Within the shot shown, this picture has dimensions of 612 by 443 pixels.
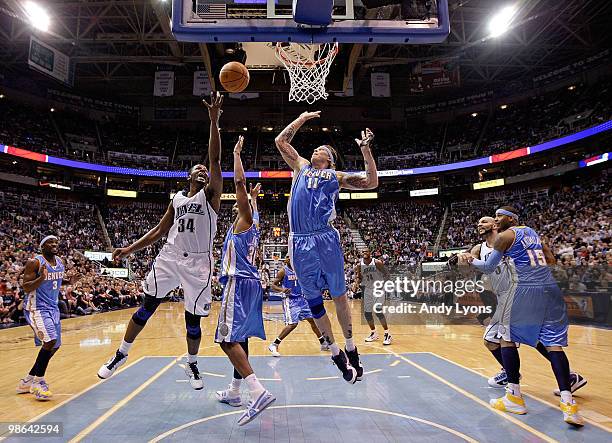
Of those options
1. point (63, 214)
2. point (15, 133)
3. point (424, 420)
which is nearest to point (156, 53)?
point (15, 133)

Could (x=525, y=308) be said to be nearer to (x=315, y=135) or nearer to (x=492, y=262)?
(x=492, y=262)

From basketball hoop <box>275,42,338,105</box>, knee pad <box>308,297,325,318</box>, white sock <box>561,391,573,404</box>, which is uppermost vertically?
basketball hoop <box>275,42,338,105</box>

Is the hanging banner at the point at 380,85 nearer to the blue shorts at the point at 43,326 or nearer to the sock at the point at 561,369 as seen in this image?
the sock at the point at 561,369

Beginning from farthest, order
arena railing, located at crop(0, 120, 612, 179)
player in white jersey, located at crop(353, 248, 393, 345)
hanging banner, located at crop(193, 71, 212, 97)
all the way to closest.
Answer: arena railing, located at crop(0, 120, 612, 179) → hanging banner, located at crop(193, 71, 212, 97) → player in white jersey, located at crop(353, 248, 393, 345)

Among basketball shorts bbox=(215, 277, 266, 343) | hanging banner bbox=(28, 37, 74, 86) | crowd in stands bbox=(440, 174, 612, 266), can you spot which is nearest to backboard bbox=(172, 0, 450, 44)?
basketball shorts bbox=(215, 277, 266, 343)

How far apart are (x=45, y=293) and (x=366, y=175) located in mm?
4430

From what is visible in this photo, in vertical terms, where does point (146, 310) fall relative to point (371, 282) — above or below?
below

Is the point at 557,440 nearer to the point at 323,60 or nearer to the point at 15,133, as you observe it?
the point at 323,60

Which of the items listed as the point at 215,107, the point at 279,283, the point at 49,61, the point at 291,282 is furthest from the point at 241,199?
the point at 49,61

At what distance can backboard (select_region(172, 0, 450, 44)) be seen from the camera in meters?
4.54

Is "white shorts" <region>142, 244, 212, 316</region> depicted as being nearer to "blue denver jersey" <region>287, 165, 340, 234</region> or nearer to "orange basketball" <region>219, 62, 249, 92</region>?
"blue denver jersey" <region>287, 165, 340, 234</region>

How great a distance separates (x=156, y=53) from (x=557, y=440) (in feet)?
91.8

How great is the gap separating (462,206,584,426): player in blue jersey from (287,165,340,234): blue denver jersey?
1570 mm

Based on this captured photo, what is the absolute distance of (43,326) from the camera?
17.2 feet
